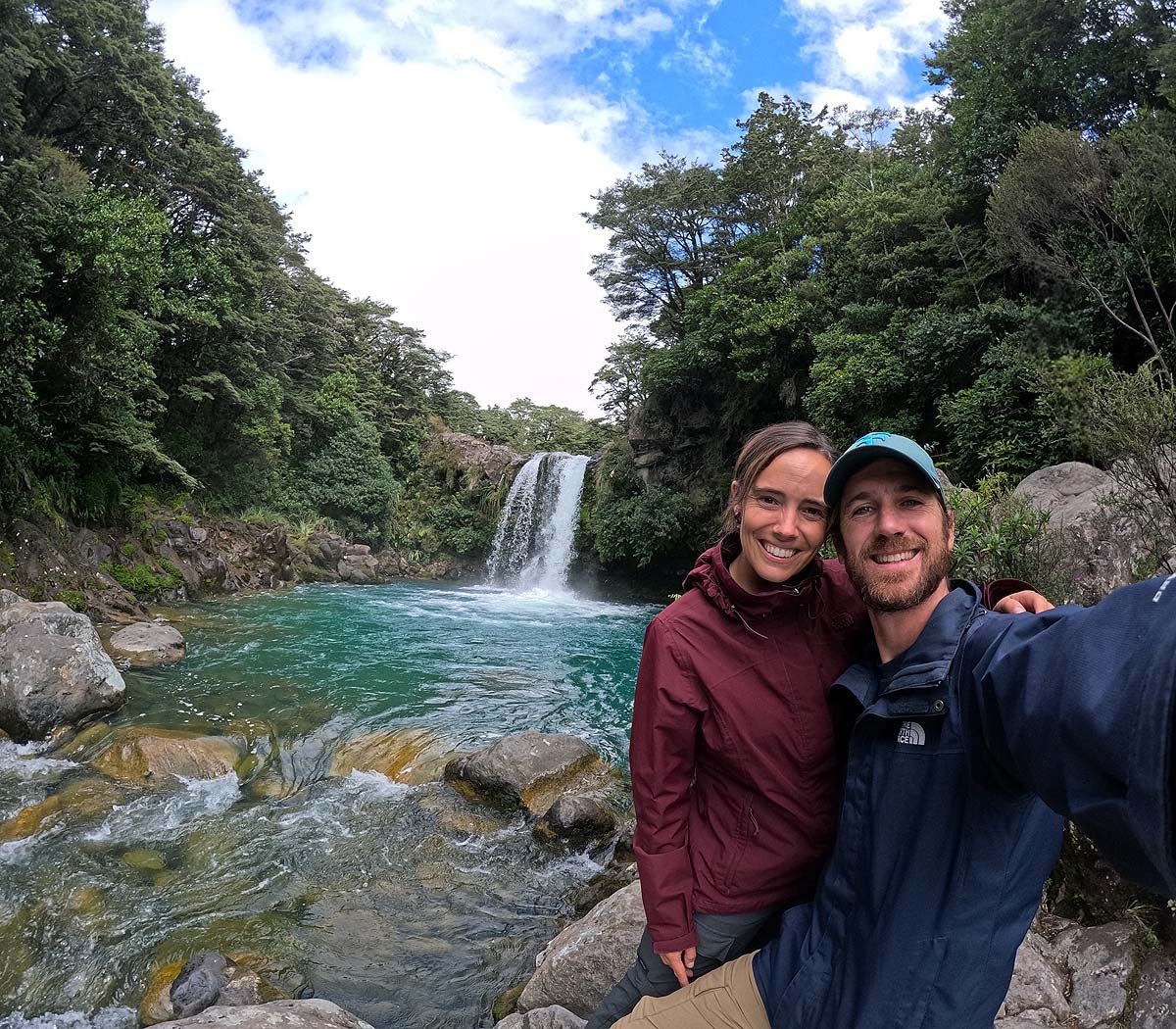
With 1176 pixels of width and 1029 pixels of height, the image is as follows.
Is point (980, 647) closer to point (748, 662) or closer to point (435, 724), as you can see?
point (748, 662)

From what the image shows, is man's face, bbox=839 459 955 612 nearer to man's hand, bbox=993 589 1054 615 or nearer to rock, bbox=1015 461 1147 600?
man's hand, bbox=993 589 1054 615

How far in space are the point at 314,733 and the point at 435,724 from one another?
1159 mm

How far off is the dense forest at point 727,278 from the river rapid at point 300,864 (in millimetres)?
5265

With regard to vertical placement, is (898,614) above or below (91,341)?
below

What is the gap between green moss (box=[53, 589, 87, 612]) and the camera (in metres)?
9.70

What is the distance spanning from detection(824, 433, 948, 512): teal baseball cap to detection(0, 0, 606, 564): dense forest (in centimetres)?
1096

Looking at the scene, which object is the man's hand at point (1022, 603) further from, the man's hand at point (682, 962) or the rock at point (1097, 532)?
the rock at point (1097, 532)

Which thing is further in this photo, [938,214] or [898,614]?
[938,214]

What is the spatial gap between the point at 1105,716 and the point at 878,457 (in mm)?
652

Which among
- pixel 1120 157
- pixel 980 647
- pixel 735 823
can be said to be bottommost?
pixel 735 823

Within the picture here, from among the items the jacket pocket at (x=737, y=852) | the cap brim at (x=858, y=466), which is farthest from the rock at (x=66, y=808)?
the cap brim at (x=858, y=466)

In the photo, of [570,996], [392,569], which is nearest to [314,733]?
[570,996]

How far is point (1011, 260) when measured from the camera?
33.6ft

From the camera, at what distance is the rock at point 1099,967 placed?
2.25 m
